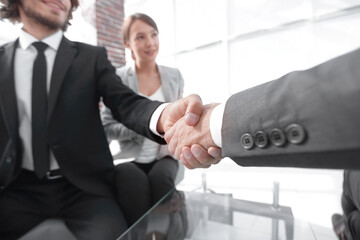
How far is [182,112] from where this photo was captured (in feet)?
2.41

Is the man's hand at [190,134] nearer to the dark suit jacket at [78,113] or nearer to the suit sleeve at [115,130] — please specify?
the dark suit jacket at [78,113]

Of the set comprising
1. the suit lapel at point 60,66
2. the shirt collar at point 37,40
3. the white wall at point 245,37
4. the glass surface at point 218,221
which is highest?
the white wall at point 245,37

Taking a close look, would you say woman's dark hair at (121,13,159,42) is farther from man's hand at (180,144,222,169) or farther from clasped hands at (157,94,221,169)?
man's hand at (180,144,222,169)

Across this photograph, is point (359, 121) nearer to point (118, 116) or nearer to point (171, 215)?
point (171, 215)

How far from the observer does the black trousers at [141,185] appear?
1040 mm

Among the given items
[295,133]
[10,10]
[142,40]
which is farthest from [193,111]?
[142,40]

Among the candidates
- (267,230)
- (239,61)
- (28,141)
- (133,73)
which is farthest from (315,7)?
(28,141)

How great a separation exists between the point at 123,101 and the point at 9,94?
1.46 feet

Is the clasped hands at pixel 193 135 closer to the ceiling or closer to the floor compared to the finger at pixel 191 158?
closer to the ceiling

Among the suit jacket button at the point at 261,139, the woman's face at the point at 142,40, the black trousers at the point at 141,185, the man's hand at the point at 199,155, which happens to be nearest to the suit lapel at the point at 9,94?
the black trousers at the point at 141,185

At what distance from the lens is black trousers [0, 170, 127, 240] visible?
0.78 metres

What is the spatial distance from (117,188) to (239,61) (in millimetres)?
3063

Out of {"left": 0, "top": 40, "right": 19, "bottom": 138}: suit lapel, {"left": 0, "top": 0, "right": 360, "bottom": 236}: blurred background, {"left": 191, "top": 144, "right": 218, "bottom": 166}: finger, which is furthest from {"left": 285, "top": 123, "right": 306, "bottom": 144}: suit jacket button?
{"left": 0, "top": 0, "right": 360, "bottom": 236}: blurred background

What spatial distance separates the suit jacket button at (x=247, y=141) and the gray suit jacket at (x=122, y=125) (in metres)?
1.00
